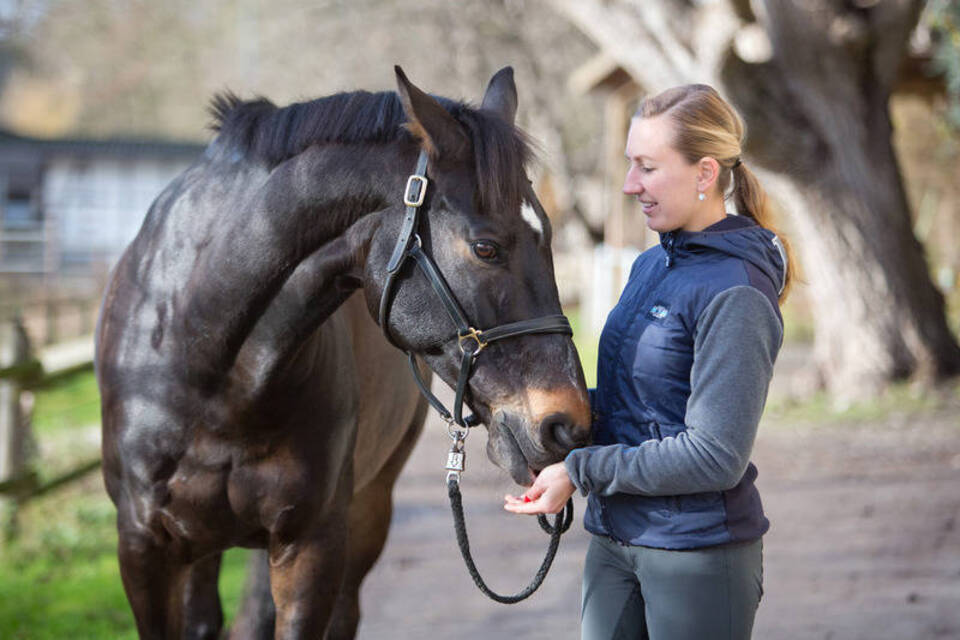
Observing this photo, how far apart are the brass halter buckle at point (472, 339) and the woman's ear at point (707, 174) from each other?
1.88ft

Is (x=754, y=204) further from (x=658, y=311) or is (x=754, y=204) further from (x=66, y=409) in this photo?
(x=66, y=409)

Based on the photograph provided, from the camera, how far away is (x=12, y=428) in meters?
5.61

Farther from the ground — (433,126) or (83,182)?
(433,126)

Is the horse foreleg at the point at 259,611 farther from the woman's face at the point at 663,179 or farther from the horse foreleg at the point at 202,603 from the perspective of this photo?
the woman's face at the point at 663,179

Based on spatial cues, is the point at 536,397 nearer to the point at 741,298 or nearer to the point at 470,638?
the point at 741,298

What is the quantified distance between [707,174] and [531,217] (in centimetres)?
39

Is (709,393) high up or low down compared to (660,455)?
up

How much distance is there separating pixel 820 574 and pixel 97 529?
4.05 m

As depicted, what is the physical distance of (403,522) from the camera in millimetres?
6211

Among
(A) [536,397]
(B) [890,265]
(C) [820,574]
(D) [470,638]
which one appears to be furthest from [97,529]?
(B) [890,265]

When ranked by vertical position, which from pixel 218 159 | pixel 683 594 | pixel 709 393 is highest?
pixel 218 159

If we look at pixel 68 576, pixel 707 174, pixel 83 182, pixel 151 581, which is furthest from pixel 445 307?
pixel 83 182

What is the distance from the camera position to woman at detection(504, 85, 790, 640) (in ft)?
6.45

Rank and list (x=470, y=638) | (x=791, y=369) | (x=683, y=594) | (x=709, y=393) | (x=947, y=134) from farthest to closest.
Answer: (x=791, y=369)
(x=947, y=134)
(x=470, y=638)
(x=683, y=594)
(x=709, y=393)
